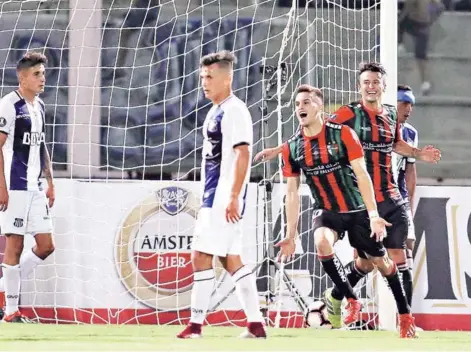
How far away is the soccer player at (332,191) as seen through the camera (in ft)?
27.2

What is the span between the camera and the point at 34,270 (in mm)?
10094

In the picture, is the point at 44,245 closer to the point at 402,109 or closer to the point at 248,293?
the point at 248,293

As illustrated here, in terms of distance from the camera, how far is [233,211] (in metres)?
7.28

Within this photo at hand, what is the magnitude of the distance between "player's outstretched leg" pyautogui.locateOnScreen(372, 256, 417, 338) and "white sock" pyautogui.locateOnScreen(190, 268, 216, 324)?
1457 millimetres

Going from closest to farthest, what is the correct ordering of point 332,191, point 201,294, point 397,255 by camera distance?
point 201,294 < point 332,191 < point 397,255

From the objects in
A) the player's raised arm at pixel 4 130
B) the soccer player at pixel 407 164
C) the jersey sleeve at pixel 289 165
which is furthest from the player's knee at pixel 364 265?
the player's raised arm at pixel 4 130

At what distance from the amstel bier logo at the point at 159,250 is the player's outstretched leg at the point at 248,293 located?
2718 millimetres

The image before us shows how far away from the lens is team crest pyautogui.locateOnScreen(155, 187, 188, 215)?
10234mm

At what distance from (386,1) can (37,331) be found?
3.61 metres

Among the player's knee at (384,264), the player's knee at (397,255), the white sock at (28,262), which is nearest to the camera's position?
the player's knee at (384,264)

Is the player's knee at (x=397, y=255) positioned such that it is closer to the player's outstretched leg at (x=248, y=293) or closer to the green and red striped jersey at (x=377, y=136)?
the green and red striped jersey at (x=377, y=136)

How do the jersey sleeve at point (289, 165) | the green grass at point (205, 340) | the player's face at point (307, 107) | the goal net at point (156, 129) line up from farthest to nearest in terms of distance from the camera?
1. the goal net at point (156, 129)
2. the jersey sleeve at point (289, 165)
3. the player's face at point (307, 107)
4. the green grass at point (205, 340)

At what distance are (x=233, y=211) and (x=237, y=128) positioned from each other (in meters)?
0.47

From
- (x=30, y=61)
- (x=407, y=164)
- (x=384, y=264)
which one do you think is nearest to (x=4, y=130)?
(x=30, y=61)
